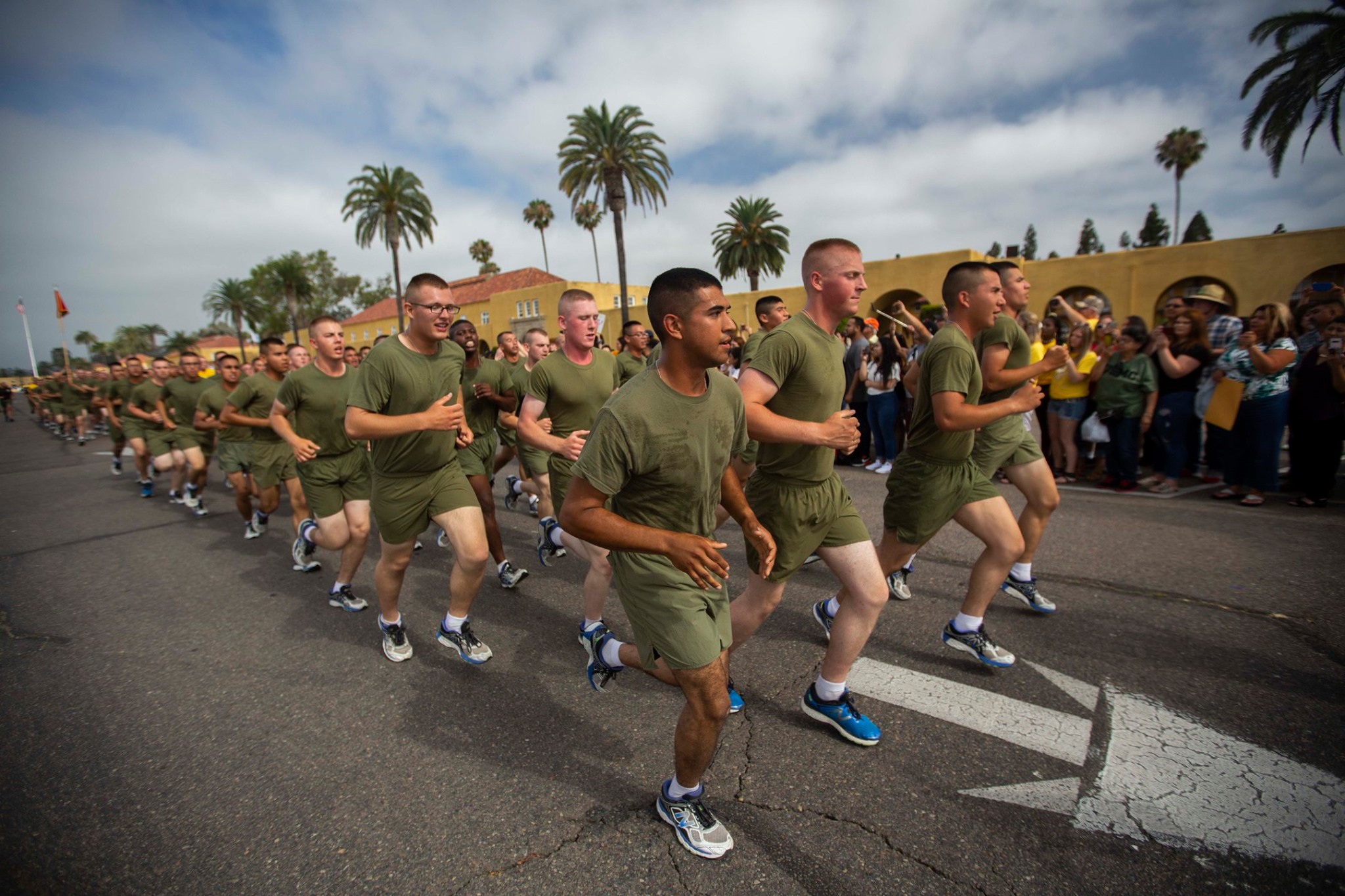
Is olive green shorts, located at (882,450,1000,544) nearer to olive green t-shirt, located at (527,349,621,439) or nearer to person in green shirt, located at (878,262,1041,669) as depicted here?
person in green shirt, located at (878,262,1041,669)

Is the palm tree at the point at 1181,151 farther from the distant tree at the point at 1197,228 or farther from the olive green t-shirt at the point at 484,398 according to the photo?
the olive green t-shirt at the point at 484,398

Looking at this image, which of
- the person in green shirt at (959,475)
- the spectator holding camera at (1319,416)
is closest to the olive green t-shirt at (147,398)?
the person in green shirt at (959,475)

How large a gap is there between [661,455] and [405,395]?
222 centimetres

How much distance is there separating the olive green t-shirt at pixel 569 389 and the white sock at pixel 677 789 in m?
2.47

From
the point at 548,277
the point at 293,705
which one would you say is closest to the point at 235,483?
the point at 293,705

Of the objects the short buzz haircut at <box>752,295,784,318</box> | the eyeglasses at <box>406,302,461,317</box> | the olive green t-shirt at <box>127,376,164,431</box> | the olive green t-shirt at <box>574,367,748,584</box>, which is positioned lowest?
the olive green t-shirt at <box>574,367,748,584</box>

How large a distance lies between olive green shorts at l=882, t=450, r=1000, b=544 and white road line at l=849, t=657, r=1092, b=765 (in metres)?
0.75

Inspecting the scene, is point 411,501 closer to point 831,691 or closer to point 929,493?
point 831,691

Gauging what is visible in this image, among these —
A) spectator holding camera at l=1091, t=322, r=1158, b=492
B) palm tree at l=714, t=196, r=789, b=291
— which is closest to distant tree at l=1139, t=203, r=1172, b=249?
palm tree at l=714, t=196, r=789, b=291

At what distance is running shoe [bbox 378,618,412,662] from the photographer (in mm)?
3809

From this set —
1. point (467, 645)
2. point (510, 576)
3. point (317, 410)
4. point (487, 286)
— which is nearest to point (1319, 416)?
point (510, 576)

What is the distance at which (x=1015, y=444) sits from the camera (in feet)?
13.0

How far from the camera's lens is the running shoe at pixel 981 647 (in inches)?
131

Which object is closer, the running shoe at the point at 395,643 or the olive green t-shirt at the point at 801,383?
the olive green t-shirt at the point at 801,383
